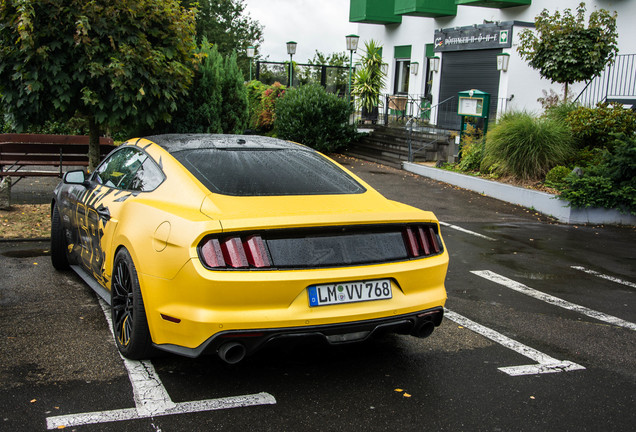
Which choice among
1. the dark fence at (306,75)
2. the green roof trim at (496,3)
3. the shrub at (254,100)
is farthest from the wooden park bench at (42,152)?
the dark fence at (306,75)

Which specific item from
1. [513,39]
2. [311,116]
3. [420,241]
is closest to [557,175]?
[513,39]

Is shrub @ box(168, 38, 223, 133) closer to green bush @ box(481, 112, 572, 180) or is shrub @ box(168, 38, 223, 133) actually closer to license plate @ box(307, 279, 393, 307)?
green bush @ box(481, 112, 572, 180)

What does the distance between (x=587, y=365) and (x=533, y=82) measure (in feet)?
52.5

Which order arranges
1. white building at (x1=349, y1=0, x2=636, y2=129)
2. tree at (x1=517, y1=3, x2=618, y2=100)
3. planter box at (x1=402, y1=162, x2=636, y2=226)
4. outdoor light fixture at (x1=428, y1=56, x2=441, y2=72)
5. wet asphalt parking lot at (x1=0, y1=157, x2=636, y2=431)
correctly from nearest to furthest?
1. wet asphalt parking lot at (x1=0, y1=157, x2=636, y2=431)
2. planter box at (x1=402, y1=162, x2=636, y2=226)
3. tree at (x1=517, y1=3, x2=618, y2=100)
4. white building at (x1=349, y1=0, x2=636, y2=129)
5. outdoor light fixture at (x1=428, y1=56, x2=441, y2=72)

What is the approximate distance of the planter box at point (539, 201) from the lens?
36.2ft

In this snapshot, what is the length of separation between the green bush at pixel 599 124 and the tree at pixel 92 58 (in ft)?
27.2

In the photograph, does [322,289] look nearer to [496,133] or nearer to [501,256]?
[501,256]

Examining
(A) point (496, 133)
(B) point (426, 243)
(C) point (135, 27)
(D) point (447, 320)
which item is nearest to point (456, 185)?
(A) point (496, 133)

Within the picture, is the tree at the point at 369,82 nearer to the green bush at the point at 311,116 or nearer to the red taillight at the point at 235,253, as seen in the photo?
the green bush at the point at 311,116

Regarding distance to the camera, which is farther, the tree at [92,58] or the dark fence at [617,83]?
the dark fence at [617,83]

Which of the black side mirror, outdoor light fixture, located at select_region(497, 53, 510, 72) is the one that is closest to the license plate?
the black side mirror

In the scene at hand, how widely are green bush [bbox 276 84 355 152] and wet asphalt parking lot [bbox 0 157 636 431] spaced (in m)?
12.5

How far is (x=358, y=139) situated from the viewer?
20.0m

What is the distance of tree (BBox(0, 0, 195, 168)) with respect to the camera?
27.1 ft
